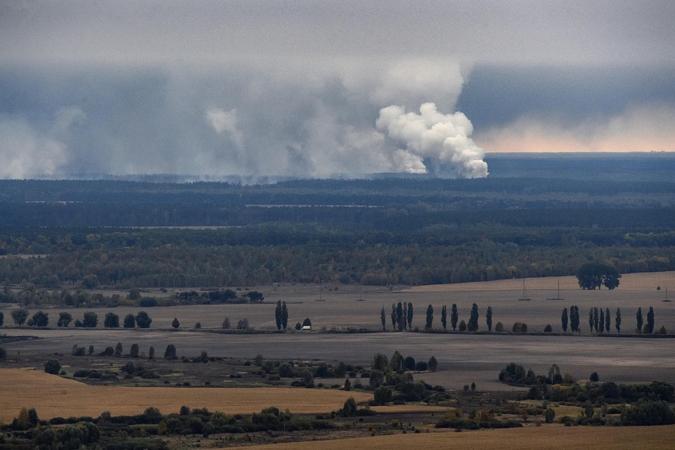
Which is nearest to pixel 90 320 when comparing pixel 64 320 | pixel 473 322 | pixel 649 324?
pixel 64 320

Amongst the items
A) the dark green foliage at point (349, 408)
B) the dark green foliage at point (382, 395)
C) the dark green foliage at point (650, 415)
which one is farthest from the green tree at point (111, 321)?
the dark green foliage at point (650, 415)

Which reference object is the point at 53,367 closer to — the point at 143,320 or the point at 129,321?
the point at 143,320

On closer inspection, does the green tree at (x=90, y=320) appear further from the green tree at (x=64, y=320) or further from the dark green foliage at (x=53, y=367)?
the dark green foliage at (x=53, y=367)

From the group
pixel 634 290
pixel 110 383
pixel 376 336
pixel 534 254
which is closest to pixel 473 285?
pixel 634 290

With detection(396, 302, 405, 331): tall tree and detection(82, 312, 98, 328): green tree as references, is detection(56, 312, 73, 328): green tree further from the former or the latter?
detection(396, 302, 405, 331): tall tree

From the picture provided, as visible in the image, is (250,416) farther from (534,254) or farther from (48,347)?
(534,254)

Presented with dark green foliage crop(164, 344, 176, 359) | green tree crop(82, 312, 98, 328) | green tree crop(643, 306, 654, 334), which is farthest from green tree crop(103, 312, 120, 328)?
green tree crop(643, 306, 654, 334)
